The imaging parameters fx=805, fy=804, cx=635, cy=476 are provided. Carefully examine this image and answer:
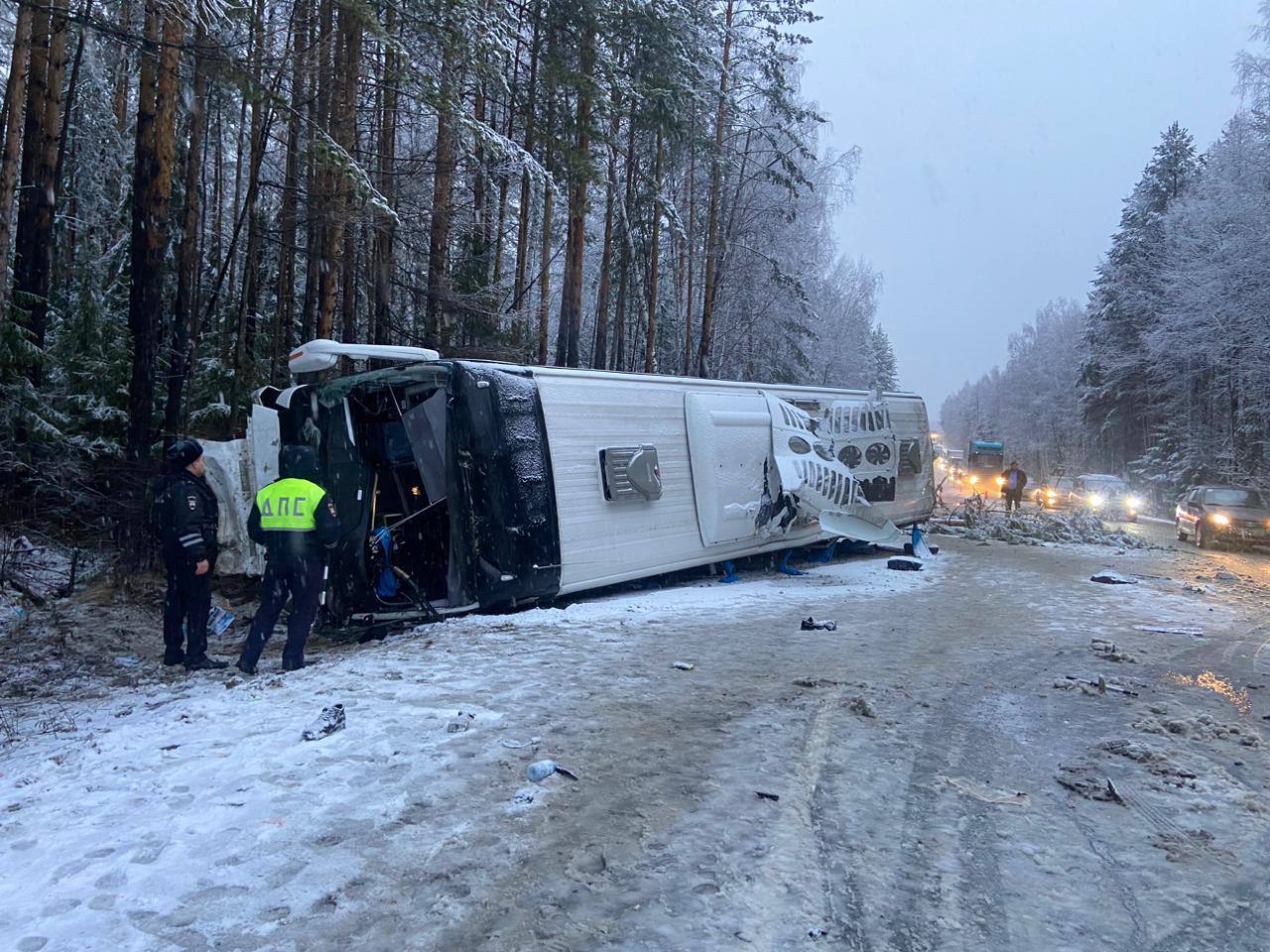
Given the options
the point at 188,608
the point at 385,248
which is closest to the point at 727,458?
the point at 188,608

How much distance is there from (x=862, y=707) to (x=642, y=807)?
2017 millimetres

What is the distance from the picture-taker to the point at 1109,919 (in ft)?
9.27

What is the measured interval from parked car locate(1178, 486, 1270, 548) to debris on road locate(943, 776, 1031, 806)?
17.1 m

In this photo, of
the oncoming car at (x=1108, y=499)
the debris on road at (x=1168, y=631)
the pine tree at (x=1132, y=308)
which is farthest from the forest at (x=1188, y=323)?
the debris on road at (x=1168, y=631)

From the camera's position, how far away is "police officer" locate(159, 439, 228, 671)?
5.85 m

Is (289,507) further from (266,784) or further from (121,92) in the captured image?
(121,92)

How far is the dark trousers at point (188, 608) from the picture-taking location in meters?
5.84

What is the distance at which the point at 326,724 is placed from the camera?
4.25 m

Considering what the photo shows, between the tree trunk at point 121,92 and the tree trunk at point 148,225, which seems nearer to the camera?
the tree trunk at point 148,225

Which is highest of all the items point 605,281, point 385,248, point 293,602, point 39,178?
point 605,281

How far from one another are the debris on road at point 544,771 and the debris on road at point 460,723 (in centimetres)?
61

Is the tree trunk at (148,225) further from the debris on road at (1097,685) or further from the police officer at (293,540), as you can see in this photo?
the debris on road at (1097,685)

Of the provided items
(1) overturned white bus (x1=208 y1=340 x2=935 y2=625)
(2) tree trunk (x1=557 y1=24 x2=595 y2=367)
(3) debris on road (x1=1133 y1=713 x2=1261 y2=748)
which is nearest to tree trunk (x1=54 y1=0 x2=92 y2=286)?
(2) tree trunk (x1=557 y1=24 x2=595 y2=367)

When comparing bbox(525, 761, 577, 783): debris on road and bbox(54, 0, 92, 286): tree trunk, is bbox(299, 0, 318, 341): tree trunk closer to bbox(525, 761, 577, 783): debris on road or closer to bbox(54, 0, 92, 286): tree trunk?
bbox(54, 0, 92, 286): tree trunk
